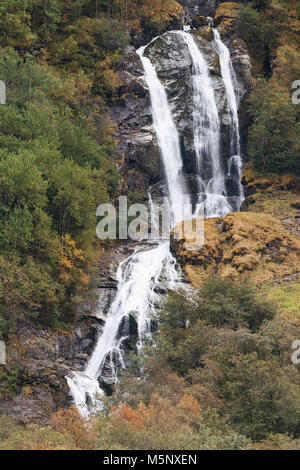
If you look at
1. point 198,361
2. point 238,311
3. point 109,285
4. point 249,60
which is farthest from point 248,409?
point 249,60

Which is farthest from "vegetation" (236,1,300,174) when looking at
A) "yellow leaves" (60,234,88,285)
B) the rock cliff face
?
"yellow leaves" (60,234,88,285)

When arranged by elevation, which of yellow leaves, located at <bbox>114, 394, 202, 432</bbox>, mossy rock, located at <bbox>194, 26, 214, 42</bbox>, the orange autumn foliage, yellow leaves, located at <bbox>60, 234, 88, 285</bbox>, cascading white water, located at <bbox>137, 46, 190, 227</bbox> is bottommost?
the orange autumn foliage

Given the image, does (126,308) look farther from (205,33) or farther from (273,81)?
(205,33)

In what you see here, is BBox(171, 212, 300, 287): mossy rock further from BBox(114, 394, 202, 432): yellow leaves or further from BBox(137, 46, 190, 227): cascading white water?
BBox(114, 394, 202, 432): yellow leaves

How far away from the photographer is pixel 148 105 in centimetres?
4497

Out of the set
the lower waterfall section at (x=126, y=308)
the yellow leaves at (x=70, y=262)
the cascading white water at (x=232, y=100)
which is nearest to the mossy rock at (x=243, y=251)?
the lower waterfall section at (x=126, y=308)

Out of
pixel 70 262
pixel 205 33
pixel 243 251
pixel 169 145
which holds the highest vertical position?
pixel 205 33

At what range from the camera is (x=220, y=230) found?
34.9 metres

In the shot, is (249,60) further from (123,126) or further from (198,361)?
(198,361)

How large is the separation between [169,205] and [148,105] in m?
9.74

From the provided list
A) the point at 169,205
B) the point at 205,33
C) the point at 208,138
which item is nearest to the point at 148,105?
the point at 208,138

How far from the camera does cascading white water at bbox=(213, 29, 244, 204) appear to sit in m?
44.7

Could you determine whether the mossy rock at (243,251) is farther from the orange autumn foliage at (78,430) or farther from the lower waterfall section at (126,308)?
the orange autumn foliage at (78,430)

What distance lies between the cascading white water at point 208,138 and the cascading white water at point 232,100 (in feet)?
4.68
